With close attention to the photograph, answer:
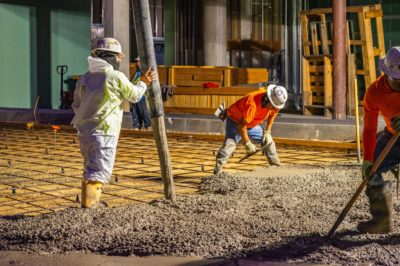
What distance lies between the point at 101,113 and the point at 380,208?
2526mm

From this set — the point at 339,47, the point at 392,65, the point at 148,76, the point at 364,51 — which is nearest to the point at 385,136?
the point at 392,65

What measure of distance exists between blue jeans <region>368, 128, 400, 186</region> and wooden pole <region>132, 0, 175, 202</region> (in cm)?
215

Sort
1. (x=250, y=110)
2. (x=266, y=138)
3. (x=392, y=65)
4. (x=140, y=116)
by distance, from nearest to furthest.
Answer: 1. (x=392, y=65)
2. (x=250, y=110)
3. (x=266, y=138)
4. (x=140, y=116)

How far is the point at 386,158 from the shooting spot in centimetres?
556

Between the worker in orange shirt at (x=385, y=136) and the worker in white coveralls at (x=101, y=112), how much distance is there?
83.7 inches

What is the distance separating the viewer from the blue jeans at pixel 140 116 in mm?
15495

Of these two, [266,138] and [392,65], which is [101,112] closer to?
[392,65]

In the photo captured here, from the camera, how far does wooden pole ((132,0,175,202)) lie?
6887mm

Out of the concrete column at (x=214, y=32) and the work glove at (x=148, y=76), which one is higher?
the concrete column at (x=214, y=32)

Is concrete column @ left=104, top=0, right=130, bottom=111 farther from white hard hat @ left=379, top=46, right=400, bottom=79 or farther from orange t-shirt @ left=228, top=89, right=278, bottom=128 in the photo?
white hard hat @ left=379, top=46, right=400, bottom=79

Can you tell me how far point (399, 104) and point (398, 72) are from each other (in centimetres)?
34

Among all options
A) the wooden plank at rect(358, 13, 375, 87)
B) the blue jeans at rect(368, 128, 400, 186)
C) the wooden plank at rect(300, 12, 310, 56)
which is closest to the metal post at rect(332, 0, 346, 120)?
the wooden plank at rect(358, 13, 375, 87)

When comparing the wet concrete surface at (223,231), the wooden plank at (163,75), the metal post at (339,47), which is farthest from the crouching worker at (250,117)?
the wooden plank at (163,75)

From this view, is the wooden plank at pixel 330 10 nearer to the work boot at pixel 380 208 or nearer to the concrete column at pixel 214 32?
the concrete column at pixel 214 32
